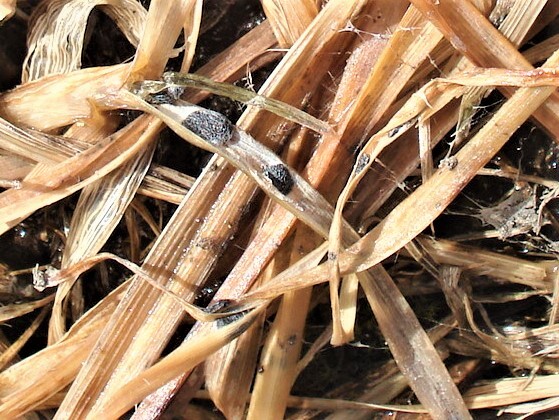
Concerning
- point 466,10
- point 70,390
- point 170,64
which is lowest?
point 70,390

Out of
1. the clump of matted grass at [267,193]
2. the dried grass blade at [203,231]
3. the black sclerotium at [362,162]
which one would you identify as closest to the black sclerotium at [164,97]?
the clump of matted grass at [267,193]

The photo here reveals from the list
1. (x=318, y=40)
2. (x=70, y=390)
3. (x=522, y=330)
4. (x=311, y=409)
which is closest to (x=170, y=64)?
(x=318, y=40)

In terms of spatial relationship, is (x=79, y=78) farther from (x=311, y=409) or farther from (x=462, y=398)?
(x=462, y=398)

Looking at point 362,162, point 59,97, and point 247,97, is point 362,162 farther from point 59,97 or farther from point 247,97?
point 59,97

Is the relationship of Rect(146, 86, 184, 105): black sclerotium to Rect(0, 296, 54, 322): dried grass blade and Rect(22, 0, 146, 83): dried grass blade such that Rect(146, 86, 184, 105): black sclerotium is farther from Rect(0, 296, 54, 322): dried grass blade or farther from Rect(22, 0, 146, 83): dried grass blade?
Rect(0, 296, 54, 322): dried grass blade

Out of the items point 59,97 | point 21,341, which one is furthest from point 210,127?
point 21,341

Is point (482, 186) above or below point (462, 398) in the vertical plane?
above

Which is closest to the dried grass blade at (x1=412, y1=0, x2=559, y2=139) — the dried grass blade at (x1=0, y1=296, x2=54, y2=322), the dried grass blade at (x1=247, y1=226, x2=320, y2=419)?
the dried grass blade at (x1=247, y1=226, x2=320, y2=419)
